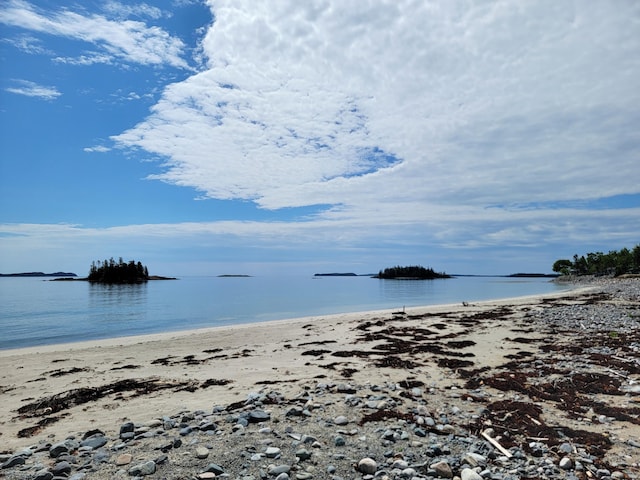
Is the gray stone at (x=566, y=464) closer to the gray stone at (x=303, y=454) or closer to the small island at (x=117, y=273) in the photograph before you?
the gray stone at (x=303, y=454)

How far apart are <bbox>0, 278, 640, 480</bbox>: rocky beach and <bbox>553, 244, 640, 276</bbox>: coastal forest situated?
147 meters

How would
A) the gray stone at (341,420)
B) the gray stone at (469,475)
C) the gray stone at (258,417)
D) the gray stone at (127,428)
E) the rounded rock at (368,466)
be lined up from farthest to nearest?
1. the gray stone at (258,417)
2. the gray stone at (341,420)
3. the gray stone at (127,428)
4. the rounded rock at (368,466)
5. the gray stone at (469,475)

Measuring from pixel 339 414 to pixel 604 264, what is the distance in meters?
177

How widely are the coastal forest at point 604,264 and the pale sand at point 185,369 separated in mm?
141409

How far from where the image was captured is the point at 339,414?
23.4 ft

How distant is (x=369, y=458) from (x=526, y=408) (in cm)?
396

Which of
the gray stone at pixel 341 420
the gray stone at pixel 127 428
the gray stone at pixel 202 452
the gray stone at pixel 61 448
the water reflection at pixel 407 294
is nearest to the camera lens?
the gray stone at pixel 202 452

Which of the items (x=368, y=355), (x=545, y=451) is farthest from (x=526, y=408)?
(x=368, y=355)

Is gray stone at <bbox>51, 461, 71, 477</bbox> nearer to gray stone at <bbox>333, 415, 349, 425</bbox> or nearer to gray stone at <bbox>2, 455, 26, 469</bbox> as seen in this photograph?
gray stone at <bbox>2, 455, 26, 469</bbox>

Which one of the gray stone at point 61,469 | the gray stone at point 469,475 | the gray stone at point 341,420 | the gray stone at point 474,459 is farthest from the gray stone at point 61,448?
the gray stone at point 474,459

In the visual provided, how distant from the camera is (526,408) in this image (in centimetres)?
741

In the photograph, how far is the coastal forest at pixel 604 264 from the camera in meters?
128

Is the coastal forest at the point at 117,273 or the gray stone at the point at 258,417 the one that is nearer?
the gray stone at the point at 258,417

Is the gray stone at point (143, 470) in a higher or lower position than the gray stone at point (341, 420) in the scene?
higher
